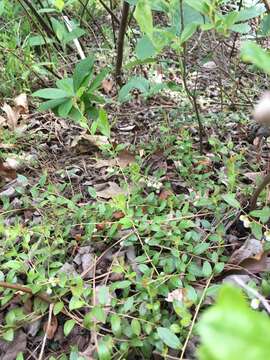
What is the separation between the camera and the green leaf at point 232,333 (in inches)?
10.0

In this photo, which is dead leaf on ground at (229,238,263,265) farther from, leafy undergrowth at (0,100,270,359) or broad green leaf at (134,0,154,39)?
broad green leaf at (134,0,154,39)

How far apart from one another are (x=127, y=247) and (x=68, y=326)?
0.27 m

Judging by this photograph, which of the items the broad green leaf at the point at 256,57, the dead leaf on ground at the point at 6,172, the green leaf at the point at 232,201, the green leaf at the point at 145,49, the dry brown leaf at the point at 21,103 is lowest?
the dead leaf on ground at the point at 6,172

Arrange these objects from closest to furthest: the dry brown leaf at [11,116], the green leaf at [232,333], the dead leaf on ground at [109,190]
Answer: the green leaf at [232,333], the dead leaf on ground at [109,190], the dry brown leaf at [11,116]

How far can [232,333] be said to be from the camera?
0.84 feet

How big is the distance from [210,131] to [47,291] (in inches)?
33.6

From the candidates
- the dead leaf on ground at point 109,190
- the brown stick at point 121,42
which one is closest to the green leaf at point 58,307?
the dead leaf on ground at point 109,190

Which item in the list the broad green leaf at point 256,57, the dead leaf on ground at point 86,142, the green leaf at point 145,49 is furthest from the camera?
the dead leaf on ground at point 86,142

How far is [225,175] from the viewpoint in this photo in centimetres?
144

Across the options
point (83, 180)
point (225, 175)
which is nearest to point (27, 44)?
point (83, 180)

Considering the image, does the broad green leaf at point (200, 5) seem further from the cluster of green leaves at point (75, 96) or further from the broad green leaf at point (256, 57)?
the broad green leaf at point (256, 57)

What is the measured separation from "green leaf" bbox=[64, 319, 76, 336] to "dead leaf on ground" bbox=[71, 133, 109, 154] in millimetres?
766

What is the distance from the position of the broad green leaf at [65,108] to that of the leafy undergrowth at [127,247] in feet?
0.52

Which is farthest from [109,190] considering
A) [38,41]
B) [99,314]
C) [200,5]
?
[38,41]
